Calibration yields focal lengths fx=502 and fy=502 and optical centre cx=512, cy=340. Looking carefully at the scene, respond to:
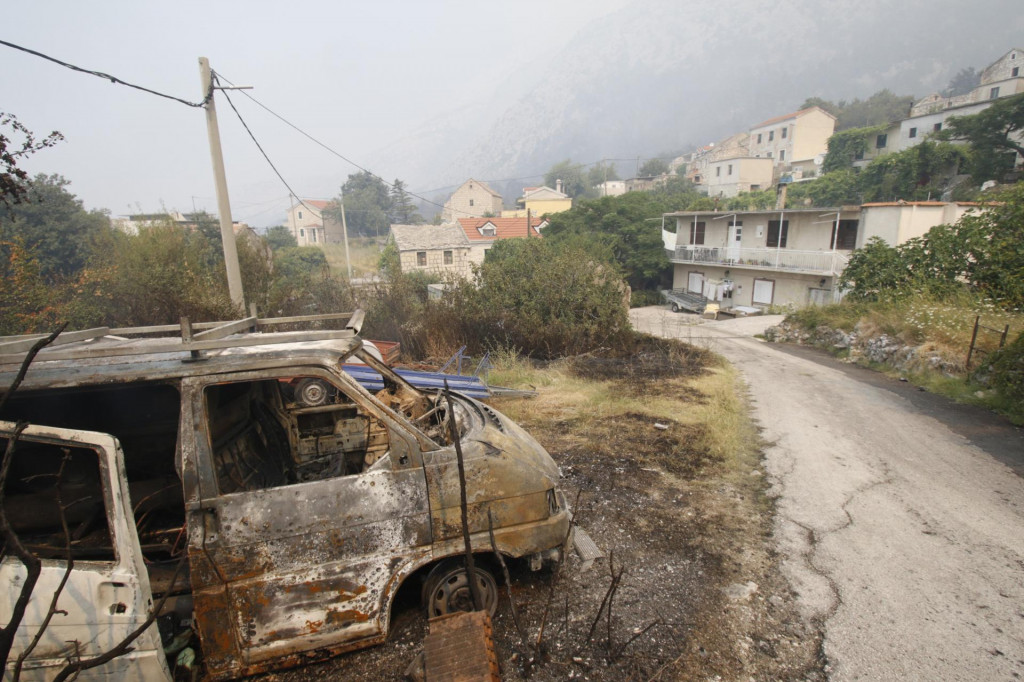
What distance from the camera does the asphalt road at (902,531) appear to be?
331 centimetres

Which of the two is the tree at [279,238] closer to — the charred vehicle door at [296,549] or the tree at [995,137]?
the charred vehicle door at [296,549]

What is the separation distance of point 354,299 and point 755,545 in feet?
42.6

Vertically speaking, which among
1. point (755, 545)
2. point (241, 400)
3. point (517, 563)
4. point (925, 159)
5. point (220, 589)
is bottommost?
point (755, 545)

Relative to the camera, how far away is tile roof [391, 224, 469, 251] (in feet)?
138

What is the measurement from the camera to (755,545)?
4383 mm

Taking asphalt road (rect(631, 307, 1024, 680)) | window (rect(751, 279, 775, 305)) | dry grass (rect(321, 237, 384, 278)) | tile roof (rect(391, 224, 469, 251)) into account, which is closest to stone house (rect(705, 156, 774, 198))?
tile roof (rect(391, 224, 469, 251))

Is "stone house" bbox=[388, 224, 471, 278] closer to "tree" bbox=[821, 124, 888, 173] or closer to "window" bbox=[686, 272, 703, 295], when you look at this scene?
"window" bbox=[686, 272, 703, 295]

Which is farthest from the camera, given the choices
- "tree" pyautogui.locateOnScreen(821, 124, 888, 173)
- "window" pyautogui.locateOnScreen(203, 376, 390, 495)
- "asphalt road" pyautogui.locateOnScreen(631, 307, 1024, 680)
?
"tree" pyautogui.locateOnScreen(821, 124, 888, 173)

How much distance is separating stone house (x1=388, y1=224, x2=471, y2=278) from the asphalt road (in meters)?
35.3

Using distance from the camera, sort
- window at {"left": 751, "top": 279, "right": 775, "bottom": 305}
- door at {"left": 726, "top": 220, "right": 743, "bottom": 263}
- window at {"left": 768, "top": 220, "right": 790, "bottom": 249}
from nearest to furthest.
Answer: window at {"left": 768, "top": 220, "right": 790, "bottom": 249} < window at {"left": 751, "top": 279, "right": 775, "bottom": 305} < door at {"left": 726, "top": 220, "right": 743, "bottom": 263}

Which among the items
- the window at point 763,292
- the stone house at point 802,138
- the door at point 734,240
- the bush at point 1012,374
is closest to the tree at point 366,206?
the stone house at point 802,138

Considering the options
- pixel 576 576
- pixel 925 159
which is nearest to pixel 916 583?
pixel 576 576

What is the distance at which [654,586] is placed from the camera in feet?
12.5

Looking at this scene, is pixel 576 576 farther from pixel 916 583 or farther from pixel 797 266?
pixel 797 266
